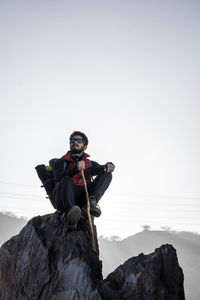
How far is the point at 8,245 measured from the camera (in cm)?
516

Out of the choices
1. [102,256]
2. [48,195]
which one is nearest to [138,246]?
[102,256]

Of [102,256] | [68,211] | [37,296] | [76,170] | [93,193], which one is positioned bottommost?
[102,256]

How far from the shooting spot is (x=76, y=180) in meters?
5.27

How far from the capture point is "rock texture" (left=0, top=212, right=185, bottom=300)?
3529 mm

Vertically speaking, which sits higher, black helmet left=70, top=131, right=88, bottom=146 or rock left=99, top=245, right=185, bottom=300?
black helmet left=70, top=131, right=88, bottom=146

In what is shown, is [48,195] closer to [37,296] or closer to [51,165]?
[51,165]

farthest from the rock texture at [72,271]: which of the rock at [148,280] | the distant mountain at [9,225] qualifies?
the distant mountain at [9,225]

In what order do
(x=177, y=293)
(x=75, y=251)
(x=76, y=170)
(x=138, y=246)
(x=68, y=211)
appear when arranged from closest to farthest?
(x=177, y=293)
(x=75, y=251)
(x=68, y=211)
(x=76, y=170)
(x=138, y=246)

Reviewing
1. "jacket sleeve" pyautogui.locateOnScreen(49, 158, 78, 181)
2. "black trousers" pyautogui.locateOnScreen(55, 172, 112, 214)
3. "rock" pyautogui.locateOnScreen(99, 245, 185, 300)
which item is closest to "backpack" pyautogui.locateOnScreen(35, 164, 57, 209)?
"jacket sleeve" pyautogui.locateOnScreen(49, 158, 78, 181)

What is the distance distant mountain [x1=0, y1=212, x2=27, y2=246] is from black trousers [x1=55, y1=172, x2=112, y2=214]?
3429 inches

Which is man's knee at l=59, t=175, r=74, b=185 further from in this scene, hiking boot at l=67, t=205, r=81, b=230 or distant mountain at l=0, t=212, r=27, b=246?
distant mountain at l=0, t=212, r=27, b=246

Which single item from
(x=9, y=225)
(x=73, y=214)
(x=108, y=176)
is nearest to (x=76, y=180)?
(x=108, y=176)

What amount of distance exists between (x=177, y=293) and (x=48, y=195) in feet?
11.3

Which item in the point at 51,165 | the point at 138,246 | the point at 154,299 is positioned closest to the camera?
the point at 154,299
